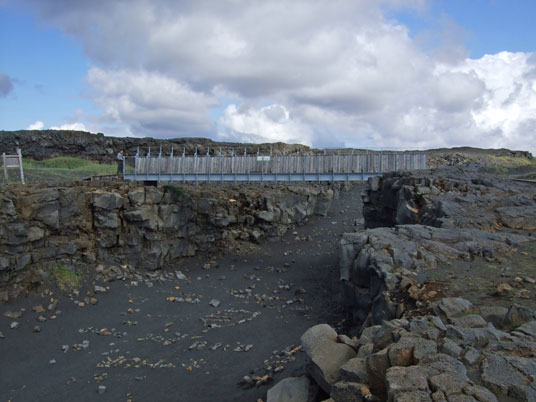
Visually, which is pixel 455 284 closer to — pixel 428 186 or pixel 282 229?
pixel 428 186

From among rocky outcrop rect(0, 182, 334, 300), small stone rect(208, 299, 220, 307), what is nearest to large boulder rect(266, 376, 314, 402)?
small stone rect(208, 299, 220, 307)

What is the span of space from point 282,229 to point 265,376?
69.4 feet

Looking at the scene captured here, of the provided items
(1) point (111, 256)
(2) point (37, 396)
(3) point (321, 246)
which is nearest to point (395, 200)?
(3) point (321, 246)

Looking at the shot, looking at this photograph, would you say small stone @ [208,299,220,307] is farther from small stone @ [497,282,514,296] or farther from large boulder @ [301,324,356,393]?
small stone @ [497,282,514,296]

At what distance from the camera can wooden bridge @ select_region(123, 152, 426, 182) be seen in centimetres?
2916

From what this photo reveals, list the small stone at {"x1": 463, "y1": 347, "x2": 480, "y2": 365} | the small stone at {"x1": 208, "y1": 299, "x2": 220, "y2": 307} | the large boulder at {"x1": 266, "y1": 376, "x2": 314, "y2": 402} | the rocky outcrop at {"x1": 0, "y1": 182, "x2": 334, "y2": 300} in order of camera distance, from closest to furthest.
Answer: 1. the small stone at {"x1": 463, "y1": 347, "x2": 480, "y2": 365}
2. the large boulder at {"x1": 266, "y1": 376, "x2": 314, "y2": 402}
3. the small stone at {"x1": 208, "y1": 299, "x2": 220, "y2": 307}
4. the rocky outcrop at {"x1": 0, "y1": 182, "x2": 334, "y2": 300}

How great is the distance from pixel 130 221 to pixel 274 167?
11.1m

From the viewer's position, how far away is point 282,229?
34125mm

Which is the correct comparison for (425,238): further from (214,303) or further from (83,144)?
(83,144)

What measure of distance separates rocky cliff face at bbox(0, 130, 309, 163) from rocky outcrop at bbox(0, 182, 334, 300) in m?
14.7

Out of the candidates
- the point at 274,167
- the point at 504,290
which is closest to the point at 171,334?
the point at 504,290

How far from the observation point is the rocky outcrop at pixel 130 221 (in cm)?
2170

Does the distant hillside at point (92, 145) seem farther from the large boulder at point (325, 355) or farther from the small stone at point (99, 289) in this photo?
the large boulder at point (325, 355)

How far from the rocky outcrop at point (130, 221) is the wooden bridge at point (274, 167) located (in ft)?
5.54
